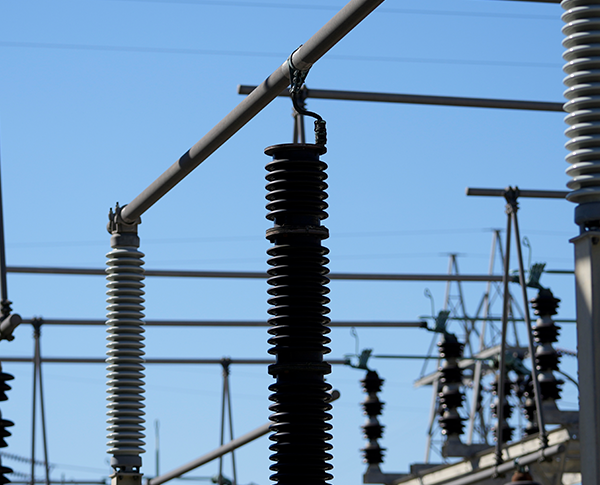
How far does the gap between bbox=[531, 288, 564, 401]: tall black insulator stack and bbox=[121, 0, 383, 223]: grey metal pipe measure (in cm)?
973

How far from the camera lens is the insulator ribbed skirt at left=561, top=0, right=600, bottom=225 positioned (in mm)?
4430

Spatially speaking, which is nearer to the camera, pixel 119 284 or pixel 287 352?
pixel 287 352

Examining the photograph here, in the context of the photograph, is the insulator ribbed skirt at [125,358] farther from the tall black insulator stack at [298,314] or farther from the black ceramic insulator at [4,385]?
the tall black insulator stack at [298,314]

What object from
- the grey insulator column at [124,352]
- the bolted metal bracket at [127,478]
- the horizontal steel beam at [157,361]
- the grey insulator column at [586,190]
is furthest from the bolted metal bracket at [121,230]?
the horizontal steel beam at [157,361]

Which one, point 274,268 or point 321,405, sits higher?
point 274,268

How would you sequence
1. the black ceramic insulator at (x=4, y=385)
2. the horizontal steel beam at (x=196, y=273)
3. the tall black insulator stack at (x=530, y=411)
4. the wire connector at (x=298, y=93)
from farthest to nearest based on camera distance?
the tall black insulator stack at (x=530, y=411), the horizontal steel beam at (x=196, y=273), the black ceramic insulator at (x=4, y=385), the wire connector at (x=298, y=93)

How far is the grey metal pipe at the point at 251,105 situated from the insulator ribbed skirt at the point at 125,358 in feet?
1.32

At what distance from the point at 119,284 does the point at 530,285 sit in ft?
33.0

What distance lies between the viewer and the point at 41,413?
16219 millimetres

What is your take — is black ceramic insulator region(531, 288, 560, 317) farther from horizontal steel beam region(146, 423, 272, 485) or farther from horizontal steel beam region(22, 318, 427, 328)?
horizontal steel beam region(146, 423, 272, 485)

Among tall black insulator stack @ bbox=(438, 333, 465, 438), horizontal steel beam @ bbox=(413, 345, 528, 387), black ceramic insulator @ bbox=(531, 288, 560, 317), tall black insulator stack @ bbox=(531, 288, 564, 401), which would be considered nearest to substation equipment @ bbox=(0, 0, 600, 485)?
tall black insulator stack @ bbox=(531, 288, 564, 401)

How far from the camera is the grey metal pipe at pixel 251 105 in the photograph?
16.4ft

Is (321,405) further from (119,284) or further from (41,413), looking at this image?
(41,413)

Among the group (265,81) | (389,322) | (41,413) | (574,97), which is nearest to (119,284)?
(265,81)
